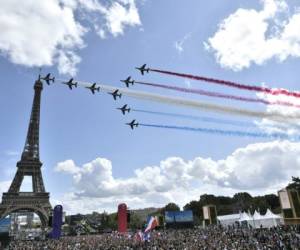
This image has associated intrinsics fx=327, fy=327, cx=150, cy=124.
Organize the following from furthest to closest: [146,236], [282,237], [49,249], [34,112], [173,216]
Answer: [34,112]
[173,216]
[146,236]
[49,249]
[282,237]

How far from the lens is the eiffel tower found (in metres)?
105

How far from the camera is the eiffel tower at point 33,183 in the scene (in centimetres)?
10538

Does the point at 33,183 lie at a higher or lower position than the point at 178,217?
higher

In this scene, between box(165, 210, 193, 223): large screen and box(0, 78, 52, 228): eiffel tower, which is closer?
box(165, 210, 193, 223): large screen

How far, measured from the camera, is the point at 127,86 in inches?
1859

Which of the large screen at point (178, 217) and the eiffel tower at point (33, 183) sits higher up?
the eiffel tower at point (33, 183)

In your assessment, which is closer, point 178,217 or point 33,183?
point 178,217

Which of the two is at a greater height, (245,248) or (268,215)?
(268,215)

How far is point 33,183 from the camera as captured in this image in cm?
10981

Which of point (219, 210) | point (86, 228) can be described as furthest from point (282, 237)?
point (219, 210)

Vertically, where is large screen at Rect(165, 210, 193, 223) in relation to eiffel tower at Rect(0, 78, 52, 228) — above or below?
below

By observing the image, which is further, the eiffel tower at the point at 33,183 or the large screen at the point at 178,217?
the eiffel tower at the point at 33,183

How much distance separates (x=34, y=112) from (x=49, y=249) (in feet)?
250

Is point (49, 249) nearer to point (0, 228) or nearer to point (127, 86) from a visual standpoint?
point (0, 228)
